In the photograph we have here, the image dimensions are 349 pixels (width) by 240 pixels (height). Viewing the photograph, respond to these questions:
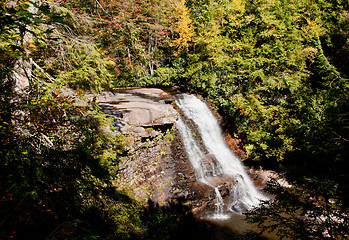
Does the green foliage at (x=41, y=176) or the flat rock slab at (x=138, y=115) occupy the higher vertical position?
the flat rock slab at (x=138, y=115)

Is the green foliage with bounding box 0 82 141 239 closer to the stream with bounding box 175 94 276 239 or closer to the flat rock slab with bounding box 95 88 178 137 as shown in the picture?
the flat rock slab with bounding box 95 88 178 137

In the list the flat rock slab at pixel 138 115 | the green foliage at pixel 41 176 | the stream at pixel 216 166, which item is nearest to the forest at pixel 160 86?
the green foliage at pixel 41 176

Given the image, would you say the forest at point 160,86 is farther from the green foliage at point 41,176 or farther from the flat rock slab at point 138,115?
the flat rock slab at point 138,115

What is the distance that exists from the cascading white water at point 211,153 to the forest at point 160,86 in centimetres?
132

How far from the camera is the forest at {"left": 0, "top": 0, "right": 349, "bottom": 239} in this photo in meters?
2.46

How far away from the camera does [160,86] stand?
1742 centimetres

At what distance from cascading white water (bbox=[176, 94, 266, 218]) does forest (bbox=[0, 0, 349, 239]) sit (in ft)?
4.32

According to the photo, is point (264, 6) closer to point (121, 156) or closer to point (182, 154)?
point (182, 154)

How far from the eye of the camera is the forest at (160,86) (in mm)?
2455

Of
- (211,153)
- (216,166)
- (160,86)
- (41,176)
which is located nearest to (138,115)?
(211,153)

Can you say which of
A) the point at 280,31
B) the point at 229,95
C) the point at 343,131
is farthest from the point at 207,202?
the point at 280,31

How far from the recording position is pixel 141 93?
511 inches

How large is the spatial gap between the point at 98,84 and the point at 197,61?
1226 cm

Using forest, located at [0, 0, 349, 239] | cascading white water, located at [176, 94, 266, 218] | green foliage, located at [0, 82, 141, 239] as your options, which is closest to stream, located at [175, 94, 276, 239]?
cascading white water, located at [176, 94, 266, 218]
